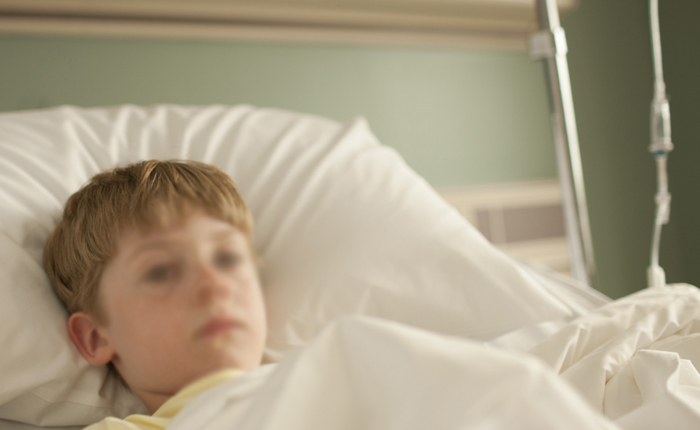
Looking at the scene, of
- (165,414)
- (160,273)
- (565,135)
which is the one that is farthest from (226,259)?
(565,135)

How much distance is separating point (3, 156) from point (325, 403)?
2.14 ft

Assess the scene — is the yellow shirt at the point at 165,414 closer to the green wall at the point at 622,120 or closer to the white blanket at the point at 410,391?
the white blanket at the point at 410,391

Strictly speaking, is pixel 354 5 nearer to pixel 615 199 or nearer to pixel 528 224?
pixel 528 224

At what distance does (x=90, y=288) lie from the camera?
660mm

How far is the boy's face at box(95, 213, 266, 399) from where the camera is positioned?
0.62 m

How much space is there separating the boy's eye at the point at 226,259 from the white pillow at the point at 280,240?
0.33 ft

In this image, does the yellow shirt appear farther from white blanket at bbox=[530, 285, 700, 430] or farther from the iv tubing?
the iv tubing

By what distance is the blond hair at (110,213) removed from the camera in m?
0.66

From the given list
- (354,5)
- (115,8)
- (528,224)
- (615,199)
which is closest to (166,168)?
(115,8)

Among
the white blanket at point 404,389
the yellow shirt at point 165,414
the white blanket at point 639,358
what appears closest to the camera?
the white blanket at point 404,389

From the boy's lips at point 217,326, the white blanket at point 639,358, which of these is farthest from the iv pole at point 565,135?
the boy's lips at point 217,326

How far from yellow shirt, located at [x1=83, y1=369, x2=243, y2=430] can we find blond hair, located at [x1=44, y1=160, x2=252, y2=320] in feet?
0.50

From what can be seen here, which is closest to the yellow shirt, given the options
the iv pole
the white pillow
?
the white pillow

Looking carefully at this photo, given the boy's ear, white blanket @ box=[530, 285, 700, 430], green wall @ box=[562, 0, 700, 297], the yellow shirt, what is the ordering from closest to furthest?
white blanket @ box=[530, 285, 700, 430] → the yellow shirt → the boy's ear → green wall @ box=[562, 0, 700, 297]
